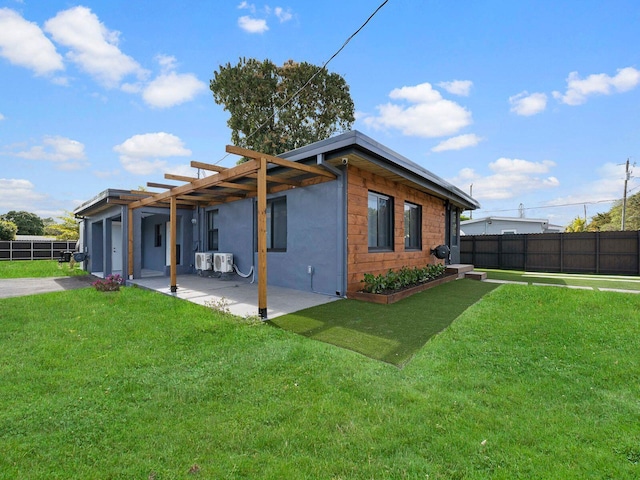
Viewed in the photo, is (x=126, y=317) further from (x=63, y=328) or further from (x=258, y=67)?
(x=258, y=67)

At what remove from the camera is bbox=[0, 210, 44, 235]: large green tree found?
1468 inches

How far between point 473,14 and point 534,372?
22.8 ft

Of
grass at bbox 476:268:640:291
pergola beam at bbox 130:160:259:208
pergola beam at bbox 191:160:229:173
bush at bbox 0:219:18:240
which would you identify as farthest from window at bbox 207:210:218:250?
bush at bbox 0:219:18:240

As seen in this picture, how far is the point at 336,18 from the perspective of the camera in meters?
6.32

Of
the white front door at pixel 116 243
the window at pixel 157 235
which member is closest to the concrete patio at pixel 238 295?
the window at pixel 157 235

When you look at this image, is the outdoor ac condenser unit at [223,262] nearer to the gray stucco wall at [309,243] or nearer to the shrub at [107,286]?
the gray stucco wall at [309,243]

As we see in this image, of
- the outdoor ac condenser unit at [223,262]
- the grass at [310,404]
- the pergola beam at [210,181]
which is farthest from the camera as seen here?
the outdoor ac condenser unit at [223,262]

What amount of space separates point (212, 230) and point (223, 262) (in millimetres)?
1946

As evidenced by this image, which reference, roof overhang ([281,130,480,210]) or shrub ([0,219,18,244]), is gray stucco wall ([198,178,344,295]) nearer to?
roof overhang ([281,130,480,210])

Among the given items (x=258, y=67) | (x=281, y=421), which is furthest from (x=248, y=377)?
(x=258, y=67)

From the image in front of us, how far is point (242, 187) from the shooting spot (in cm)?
710

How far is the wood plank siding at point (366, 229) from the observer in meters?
6.30

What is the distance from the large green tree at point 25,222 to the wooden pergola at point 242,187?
41.0 m

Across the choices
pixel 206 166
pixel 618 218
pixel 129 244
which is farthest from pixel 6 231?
pixel 618 218
